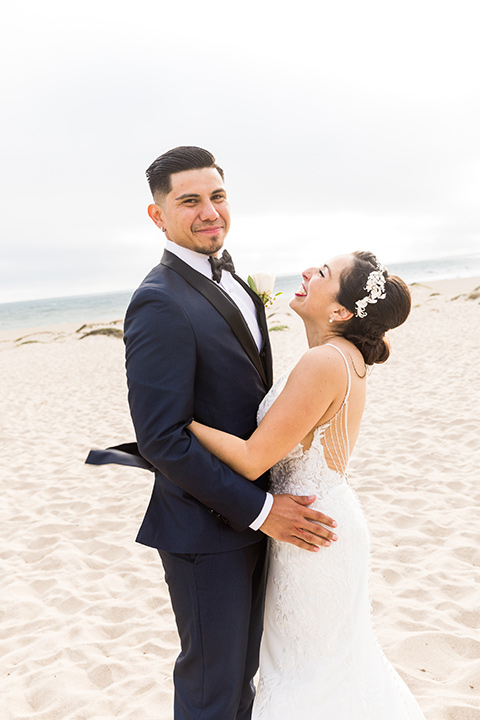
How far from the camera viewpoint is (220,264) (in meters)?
2.24

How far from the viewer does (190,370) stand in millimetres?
1859

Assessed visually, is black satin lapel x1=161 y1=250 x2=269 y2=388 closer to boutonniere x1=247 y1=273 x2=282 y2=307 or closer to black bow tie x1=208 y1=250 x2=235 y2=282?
black bow tie x1=208 y1=250 x2=235 y2=282

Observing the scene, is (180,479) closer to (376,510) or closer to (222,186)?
(222,186)

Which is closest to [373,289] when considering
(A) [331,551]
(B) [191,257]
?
(B) [191,257]

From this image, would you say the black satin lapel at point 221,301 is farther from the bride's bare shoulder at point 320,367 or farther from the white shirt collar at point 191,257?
the bride's bare shoulder at point 320,367

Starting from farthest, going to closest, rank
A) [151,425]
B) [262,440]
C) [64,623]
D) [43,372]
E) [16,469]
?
[43,372] → [16,469] → [64,623] → [262,440] → [151,425]

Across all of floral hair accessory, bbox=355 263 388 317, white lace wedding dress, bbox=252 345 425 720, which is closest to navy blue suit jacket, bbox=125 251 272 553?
white lace wedding dress, bbox=252 345 425 720

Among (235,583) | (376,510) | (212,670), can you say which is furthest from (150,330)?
(376,510)

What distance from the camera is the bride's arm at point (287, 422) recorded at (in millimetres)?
1921

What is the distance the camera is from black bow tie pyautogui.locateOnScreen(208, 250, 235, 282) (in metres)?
2.17

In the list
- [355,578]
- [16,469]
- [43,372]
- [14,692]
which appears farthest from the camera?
[43,372]

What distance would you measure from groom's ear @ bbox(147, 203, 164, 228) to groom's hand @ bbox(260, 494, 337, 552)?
120 cm

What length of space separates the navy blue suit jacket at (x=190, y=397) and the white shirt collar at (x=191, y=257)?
0.04 m

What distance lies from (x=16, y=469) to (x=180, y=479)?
232 inches
